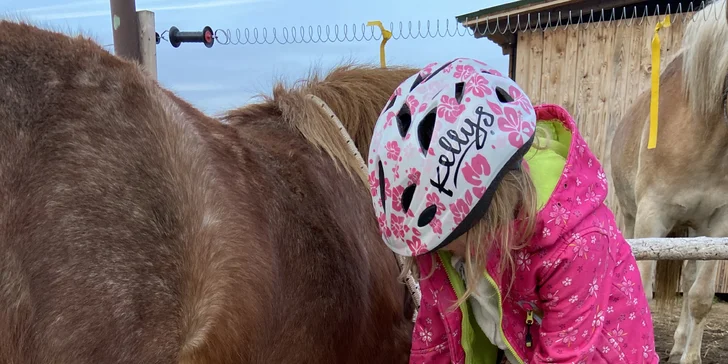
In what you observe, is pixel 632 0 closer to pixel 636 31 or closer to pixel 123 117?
pixel 636 31

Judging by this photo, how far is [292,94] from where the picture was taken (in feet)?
5.90

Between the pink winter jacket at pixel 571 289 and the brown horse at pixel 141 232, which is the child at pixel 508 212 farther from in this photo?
the brown horse at pixel 141 232

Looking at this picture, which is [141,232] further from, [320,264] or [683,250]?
[683,250]

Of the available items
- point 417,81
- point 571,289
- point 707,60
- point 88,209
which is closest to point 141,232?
point 88,209

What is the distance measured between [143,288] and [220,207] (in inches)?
8.4

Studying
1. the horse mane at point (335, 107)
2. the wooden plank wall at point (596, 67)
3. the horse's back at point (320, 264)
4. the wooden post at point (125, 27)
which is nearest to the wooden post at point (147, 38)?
the wooden post at point (125, 27)

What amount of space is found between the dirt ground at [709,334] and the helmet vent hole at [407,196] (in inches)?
135

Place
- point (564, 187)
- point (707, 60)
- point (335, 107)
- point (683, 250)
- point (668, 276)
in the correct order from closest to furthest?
point (564, 187)
point (335, 107)
point (683, 250)
point (707, 60)
point (668, 276)

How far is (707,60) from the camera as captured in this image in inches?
116

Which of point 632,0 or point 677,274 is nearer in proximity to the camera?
point 677,274

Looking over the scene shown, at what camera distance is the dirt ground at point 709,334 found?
3971 millimetres

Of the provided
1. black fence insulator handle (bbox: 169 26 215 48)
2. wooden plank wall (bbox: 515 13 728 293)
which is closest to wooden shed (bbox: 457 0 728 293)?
wooden plank wall (bbox: 515 13 728 293)

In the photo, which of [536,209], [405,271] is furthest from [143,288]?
[536,209]

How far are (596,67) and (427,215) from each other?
14.2ft
